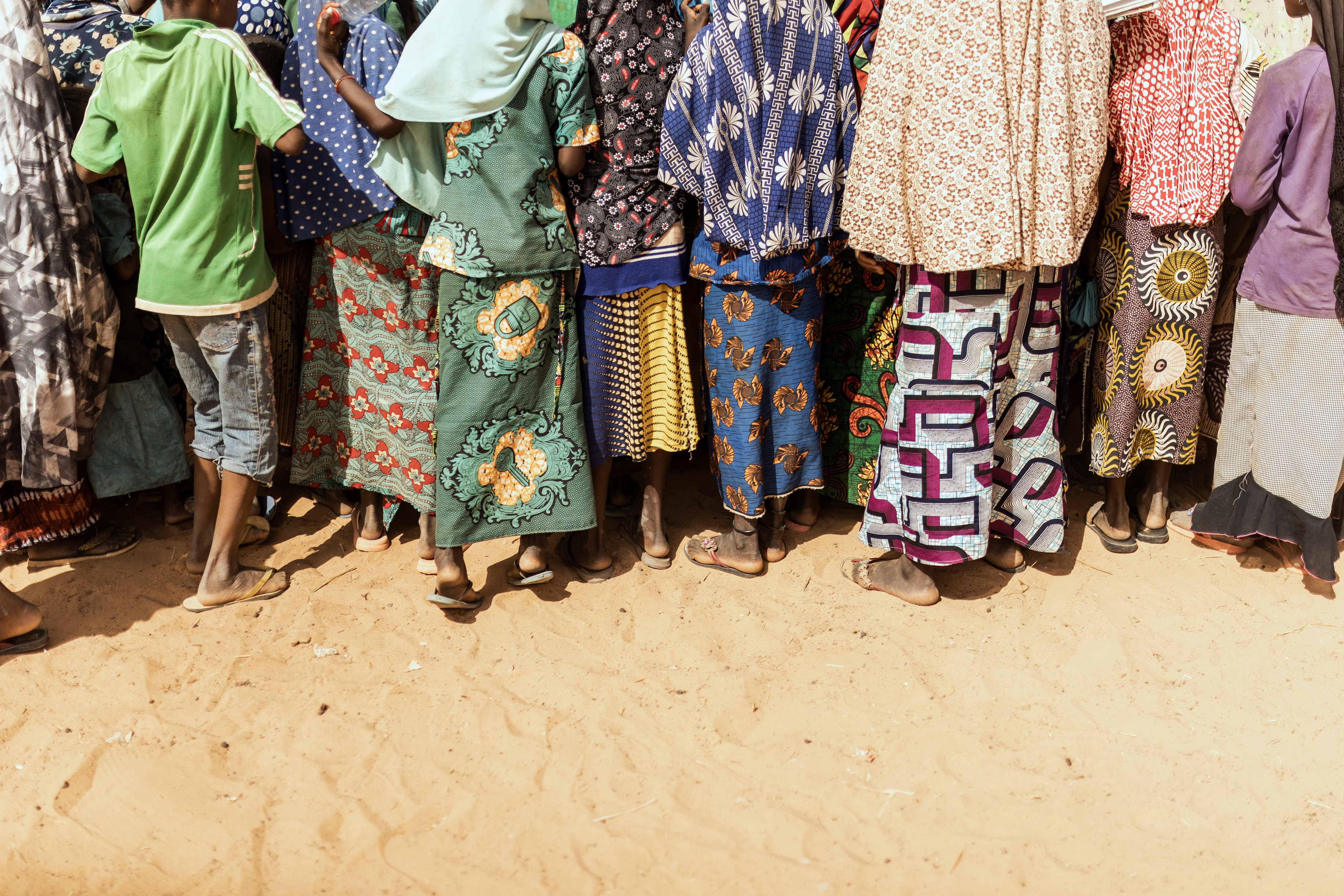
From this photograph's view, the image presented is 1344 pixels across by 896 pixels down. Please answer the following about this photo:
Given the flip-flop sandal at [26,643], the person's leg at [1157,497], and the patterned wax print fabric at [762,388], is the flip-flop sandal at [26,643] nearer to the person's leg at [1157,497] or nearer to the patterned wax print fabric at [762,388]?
the patterned wax print fabric at [762,388]

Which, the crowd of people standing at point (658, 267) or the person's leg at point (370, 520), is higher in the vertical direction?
the crowd of people standing at point (658, 267)

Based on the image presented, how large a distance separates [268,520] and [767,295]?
2.32 metres

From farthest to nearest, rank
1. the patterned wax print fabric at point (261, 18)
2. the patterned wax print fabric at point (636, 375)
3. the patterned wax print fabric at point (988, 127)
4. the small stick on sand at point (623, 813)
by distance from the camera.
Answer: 1. the patterned wax print fabric at point (636, 375)
2. the patterned wax print fabric at point (261, 18)
3. the patterned wax print fabric at point (988, 127)
4. the small stick on sand at point (623, 813)

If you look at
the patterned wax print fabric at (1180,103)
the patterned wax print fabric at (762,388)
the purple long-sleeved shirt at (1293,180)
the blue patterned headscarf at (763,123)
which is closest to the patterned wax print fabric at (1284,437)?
the purple long-sleeved shirt at (1293,180)

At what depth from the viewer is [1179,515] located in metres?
4.05

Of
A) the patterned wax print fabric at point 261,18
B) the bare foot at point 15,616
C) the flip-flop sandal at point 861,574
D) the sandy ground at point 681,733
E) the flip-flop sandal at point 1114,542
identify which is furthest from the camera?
the flip-flop sandal at point 1114,542

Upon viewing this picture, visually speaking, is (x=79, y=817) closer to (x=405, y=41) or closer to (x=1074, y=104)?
(x=405, y=41)

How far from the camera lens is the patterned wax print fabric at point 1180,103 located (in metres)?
3.31

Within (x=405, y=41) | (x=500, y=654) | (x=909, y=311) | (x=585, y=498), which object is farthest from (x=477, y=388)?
(x=909, y=311)

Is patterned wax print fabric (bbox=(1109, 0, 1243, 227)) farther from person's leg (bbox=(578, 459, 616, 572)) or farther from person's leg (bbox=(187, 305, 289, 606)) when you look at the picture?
person's leg (bbox=(187, 305, 289, 606))

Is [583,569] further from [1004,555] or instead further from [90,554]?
[90,554]

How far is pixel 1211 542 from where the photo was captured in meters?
3.91

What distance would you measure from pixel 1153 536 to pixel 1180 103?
169 cm

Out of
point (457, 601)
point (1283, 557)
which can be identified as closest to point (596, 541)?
point (457, 601)
